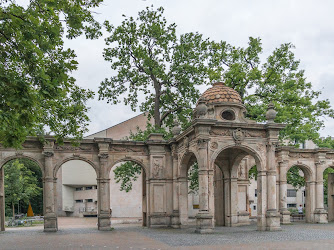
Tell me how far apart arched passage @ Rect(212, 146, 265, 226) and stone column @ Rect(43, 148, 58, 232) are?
9.57m

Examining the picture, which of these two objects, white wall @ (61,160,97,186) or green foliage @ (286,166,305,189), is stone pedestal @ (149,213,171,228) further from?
white wall @ (61,160,97,186)

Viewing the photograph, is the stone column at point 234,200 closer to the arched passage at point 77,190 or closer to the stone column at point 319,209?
the stone column at point 319,209

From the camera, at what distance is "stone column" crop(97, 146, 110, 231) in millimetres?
23297

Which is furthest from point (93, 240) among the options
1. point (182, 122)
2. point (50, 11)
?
point (182, 122)

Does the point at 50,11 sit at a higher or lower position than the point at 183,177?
higher

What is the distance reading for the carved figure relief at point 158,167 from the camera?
2461 centimetres

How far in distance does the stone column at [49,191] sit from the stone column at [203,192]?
8102 millimetres

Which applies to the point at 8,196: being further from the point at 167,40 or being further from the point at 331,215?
the point at 331,215

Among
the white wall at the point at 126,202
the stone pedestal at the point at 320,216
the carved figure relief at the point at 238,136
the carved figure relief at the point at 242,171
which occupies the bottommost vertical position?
the white wall at the point at 126,202

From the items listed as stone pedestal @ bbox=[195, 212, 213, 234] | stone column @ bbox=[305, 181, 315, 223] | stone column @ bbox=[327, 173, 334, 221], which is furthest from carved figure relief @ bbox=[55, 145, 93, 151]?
stone column @ bbox=[327, 173, 334, 221]

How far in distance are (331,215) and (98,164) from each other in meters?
18.0

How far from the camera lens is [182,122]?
94.9ft

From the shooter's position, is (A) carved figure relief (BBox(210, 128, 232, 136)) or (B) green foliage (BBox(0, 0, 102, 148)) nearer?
(B) green foliage (BBox(0, 0, 102, 148))

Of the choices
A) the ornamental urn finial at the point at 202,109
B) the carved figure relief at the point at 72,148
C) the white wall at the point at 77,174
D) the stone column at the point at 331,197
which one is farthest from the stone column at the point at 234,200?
the white wall at the point at 77,174
